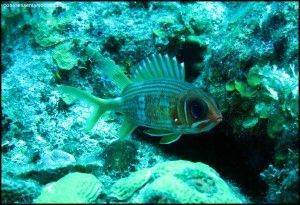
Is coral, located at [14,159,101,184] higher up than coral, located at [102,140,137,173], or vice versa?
coral, located at [14,159,101,184]

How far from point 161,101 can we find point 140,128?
1.57m

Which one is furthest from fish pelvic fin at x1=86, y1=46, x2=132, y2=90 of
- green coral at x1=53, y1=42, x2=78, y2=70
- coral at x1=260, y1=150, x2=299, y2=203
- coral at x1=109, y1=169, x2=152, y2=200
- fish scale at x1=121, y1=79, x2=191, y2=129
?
coral at x1=260, y1=150, x2=299, y2=203

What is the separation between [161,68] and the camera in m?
3.16

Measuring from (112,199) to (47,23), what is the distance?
10.2ft

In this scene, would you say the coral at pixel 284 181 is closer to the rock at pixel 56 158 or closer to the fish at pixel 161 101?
the fish at pixel 161 101

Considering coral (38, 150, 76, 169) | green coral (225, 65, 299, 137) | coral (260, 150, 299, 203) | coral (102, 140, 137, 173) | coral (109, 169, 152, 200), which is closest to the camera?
coral (260, 150, 299, 203)

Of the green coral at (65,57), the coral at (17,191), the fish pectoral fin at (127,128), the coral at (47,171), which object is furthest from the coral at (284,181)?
the green coral at (65,57)

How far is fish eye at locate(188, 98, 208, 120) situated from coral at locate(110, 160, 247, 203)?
48cm

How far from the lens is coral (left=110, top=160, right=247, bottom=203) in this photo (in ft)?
8.38

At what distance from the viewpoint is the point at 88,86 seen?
Answer: 15.1 feet

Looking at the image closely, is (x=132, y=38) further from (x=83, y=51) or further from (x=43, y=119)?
(x=43, y=119)

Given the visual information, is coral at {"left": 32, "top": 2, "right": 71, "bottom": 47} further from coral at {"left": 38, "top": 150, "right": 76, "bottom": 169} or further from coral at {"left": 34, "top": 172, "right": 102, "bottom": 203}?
coral at {"left": 34, "top": 172, "right": 102, "bottom": 203}

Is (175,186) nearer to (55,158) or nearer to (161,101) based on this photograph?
(161,101)

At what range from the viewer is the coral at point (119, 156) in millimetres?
3791
